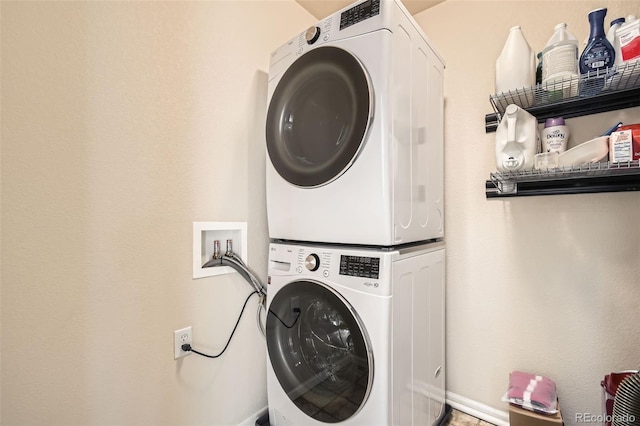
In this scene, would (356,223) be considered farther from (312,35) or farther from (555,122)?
(555,122)

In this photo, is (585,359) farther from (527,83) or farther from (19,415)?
(19,415)

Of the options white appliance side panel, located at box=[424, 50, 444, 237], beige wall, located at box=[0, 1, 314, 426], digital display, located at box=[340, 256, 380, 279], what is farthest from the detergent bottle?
beige wall, located at box=[0, 1, 314, 426]

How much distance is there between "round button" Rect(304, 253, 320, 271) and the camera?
1.21 meters

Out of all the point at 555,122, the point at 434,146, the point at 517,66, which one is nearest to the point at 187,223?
the point at 434,146

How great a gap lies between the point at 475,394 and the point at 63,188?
2046mm

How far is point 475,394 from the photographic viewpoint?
1.58 meters

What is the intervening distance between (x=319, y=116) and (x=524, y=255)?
118 cm

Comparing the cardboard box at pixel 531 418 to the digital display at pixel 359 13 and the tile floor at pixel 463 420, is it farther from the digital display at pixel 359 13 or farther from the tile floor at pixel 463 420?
the digital display at pixel 359 13

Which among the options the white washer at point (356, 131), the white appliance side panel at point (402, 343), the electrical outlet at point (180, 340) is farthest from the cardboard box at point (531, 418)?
the electrical outlet at point (180, 340)

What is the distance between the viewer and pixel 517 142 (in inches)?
46.2

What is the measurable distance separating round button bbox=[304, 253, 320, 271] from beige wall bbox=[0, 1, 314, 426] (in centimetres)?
43

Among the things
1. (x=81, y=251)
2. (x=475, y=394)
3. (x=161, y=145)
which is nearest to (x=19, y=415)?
(x=81, y=251)

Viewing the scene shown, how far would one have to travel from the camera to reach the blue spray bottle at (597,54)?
1033mm

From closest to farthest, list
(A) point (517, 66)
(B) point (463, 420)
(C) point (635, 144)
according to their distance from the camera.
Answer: (C) point (635, 144), (A) point (517, 66), (B) point (463, 420)
